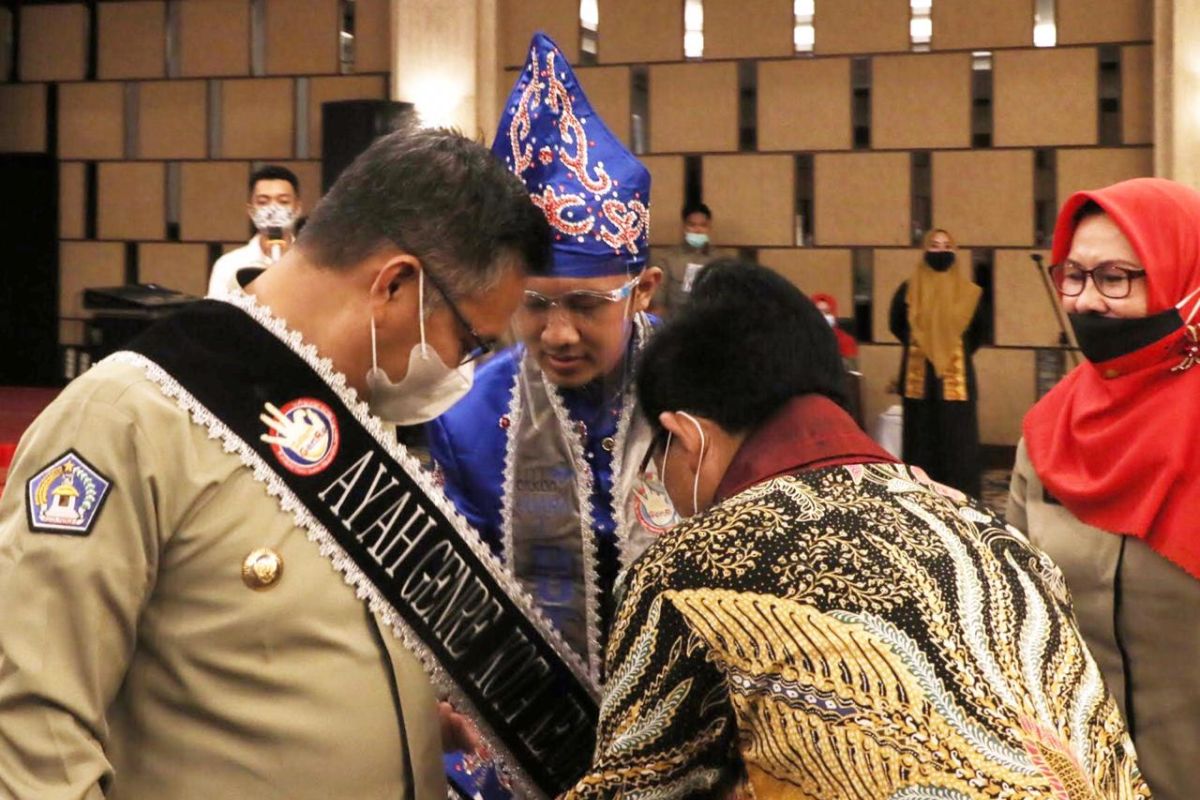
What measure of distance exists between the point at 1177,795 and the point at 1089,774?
798mm

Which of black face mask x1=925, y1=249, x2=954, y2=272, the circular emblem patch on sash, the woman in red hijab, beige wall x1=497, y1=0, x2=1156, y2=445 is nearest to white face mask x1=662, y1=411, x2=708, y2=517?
the circular emblem patch on sash

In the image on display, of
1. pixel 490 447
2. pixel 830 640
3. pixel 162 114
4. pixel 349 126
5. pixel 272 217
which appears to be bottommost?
pixel 830 640

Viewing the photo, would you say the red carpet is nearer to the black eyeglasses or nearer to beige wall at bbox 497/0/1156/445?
the black eyeglasses

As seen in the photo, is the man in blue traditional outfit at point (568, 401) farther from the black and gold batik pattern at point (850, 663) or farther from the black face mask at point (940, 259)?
the black face mask at point (940, 259)

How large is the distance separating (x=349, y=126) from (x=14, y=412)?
8.29 ft

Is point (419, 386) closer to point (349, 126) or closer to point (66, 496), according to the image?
point (66, 496)

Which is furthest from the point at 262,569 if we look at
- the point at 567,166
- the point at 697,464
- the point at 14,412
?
the point at 14,412

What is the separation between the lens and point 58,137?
977 centimetres

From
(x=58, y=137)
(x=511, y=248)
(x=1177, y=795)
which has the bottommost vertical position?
(x=1177, y=795)

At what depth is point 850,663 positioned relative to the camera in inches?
45.9

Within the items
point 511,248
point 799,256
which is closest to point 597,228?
point 511,248

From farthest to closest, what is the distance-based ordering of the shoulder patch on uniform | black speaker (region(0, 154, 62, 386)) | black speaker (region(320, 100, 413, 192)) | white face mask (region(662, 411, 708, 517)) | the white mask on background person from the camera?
black speaker (region(0, 154, 62, 386)), black speaker (region(320, 100, 413, 192)), the white mask on background person, white face mask (region(662, 411, 708, 517)), the shoulder patch on uniform

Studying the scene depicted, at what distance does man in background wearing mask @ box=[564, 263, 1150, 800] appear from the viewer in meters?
1.16

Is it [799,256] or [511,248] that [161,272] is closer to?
[799,256]
